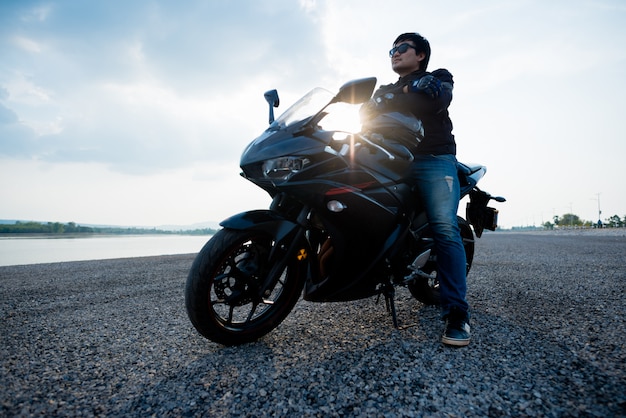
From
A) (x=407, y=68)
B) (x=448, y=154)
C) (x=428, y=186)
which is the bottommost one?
(x=428, y=186)

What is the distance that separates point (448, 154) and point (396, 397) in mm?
1775

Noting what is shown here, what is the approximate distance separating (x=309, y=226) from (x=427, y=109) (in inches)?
46.4

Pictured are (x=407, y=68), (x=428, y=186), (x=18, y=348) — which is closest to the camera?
(x=18, y=348)

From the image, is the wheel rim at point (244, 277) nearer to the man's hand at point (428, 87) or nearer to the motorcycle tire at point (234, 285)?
the motorcycle tire at point (234, 285)

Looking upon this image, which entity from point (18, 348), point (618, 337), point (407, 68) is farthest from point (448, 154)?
point (18, 348)

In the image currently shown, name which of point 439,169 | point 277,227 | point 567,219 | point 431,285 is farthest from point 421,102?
point 567,219

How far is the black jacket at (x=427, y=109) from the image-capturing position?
239 centimetres

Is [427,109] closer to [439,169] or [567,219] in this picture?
[439,169]

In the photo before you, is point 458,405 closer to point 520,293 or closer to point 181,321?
point 181,321

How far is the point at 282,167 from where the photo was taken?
2078 mm

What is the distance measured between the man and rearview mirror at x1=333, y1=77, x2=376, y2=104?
0.48m

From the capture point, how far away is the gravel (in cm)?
144

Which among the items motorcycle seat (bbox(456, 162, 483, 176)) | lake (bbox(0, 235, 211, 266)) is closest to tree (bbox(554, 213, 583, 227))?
lake (bbox(0, 235, 211, 266))

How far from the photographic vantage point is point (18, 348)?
2.17 metres
